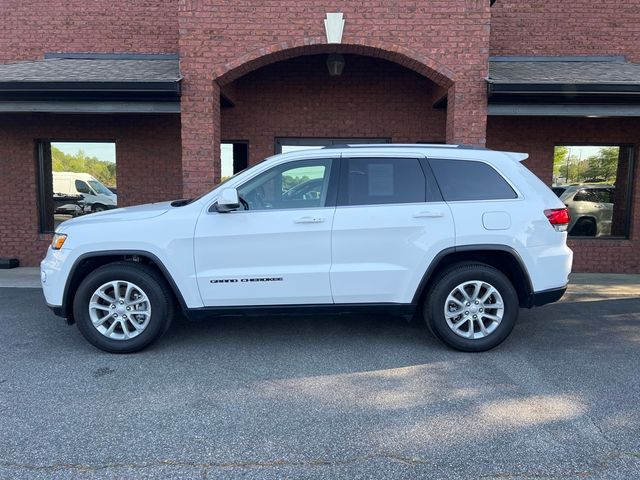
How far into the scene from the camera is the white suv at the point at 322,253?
4.65 meters

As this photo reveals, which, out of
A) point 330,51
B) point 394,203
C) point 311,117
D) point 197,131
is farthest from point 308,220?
point 311,117

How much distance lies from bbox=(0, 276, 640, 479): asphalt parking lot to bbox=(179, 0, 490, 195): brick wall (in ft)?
11.9

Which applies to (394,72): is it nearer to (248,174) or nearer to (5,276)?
(248,174)

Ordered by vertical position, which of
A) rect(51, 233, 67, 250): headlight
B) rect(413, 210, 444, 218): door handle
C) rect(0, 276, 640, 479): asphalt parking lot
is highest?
rect(413, 210, 444, 218): door handle

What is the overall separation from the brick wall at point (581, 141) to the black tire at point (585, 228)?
0.78 feet

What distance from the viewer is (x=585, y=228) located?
9.39 meters

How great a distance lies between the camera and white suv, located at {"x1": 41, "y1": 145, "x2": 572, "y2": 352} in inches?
183

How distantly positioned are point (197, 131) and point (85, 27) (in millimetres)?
3898

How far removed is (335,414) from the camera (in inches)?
141

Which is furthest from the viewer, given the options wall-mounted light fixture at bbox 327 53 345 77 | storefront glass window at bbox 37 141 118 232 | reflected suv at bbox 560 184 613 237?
storefront glass window at bbox 37 141 118 232

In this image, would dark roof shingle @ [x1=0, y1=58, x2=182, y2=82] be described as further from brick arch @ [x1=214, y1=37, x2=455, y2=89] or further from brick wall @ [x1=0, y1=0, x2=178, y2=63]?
brick arch @ [x1=214, y1=37, x2=455, y2=89]

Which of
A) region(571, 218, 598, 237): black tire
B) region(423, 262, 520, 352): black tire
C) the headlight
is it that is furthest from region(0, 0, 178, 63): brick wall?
region(571, 218, 598, 237): black tire

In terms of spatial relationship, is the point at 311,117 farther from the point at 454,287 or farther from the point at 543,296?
the point at 543,296

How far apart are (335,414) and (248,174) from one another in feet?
7.83
